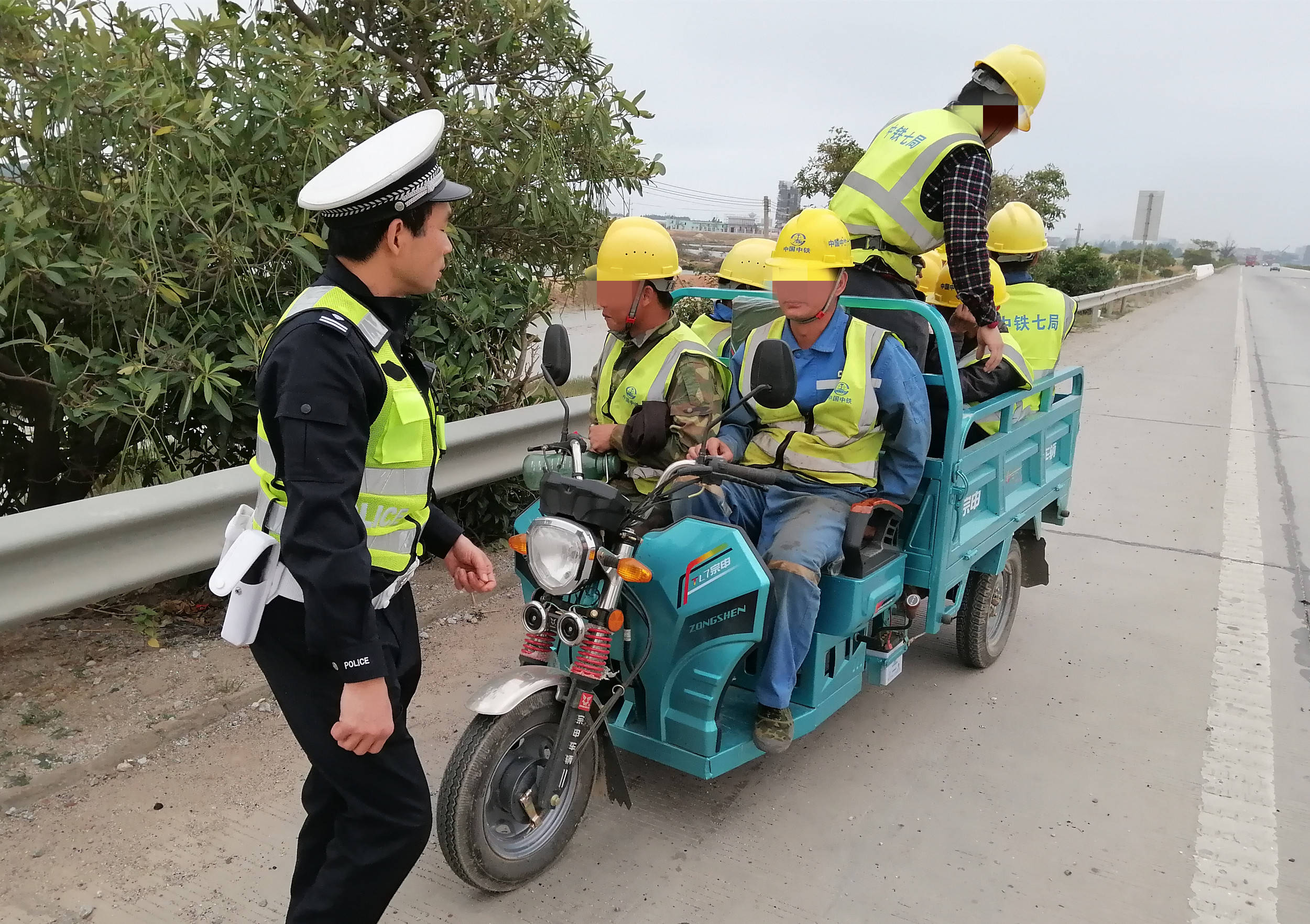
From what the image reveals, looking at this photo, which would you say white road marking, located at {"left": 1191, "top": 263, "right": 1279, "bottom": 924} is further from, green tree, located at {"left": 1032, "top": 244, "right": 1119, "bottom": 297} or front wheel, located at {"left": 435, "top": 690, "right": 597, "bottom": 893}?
green tree, located at {"left": 1032, "top": 244, "right": 1119, "bottom": 297}

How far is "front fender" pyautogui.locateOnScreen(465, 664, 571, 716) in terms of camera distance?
261 cm


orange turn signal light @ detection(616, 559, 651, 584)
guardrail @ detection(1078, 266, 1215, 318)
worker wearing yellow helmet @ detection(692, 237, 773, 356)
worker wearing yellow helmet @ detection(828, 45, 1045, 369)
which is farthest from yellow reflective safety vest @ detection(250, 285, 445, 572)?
guardrail @ detection(1078, 266, 1215, 318)

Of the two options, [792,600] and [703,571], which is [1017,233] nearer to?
[792,600]

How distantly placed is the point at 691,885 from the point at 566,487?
1251mm

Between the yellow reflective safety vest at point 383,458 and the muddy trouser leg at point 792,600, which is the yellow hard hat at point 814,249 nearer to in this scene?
the muddy trouser leg at point 792,600

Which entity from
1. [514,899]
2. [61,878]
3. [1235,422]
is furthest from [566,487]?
[1235,422]

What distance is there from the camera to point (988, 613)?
4.31m

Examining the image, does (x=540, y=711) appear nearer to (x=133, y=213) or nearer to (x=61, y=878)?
(x=61, y=878)

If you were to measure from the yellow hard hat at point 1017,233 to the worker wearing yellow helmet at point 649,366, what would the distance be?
2.31 metres

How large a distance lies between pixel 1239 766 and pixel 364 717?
11.1 feet

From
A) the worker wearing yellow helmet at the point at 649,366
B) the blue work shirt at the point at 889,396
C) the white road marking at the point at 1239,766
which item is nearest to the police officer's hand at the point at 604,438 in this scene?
the worker wearing yellow helmet at the point at 649,366

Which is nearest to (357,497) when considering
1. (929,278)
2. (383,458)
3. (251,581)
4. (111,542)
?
(383,458)

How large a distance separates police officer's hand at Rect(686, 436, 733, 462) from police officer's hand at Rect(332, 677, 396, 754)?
157 cm

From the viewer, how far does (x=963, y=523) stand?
3883 mm
